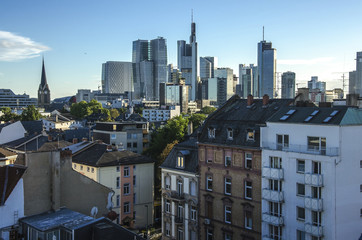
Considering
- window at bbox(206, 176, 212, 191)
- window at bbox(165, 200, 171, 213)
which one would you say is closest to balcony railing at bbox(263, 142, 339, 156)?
window at bbox(206, 176, 212, 191)

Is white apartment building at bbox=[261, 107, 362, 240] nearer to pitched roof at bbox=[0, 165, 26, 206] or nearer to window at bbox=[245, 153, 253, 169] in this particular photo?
window at bbox=[245, 153, 253, 169]

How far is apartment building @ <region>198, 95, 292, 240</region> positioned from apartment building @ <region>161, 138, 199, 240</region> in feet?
4.88

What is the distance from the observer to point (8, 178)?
2828 cm

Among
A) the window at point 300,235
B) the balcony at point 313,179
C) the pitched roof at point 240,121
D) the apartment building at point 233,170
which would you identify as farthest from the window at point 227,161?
the window at point 300,235

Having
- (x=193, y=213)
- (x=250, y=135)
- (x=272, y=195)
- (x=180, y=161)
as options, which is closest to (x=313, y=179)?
(x=272, y=195)

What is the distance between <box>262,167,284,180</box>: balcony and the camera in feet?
129

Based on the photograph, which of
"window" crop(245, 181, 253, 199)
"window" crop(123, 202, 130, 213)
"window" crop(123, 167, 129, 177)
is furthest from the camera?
"window" crop(123, 167, 129, 177)

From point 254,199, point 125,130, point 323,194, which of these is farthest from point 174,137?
point 323,194

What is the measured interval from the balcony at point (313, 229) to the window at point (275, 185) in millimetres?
4203

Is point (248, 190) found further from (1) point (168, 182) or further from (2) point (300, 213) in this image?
(1) point (168, 182)

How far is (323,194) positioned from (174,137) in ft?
175

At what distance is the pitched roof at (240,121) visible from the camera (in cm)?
4303

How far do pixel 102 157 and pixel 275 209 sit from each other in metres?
28.6

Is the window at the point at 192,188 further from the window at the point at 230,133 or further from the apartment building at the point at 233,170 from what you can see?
the window at the point at 230,133
